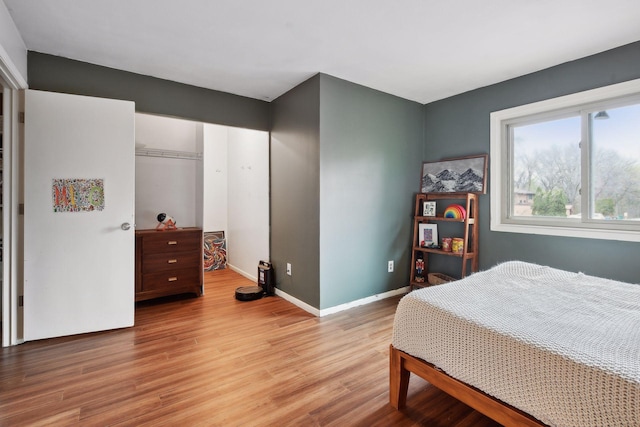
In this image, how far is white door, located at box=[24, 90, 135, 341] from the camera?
241cm

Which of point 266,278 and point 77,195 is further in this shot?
point 266,278

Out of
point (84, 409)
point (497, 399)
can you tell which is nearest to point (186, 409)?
point (84, 409)

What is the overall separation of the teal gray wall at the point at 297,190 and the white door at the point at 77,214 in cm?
151

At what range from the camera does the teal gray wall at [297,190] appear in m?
3.04

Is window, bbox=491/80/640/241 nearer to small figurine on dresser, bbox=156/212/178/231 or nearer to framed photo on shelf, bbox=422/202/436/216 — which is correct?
framed photo on shelf, bbox=422/202/436/216

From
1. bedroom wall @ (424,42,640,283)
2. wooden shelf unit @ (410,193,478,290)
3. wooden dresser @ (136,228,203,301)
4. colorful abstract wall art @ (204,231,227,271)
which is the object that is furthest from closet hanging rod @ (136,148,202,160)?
bedroom wall @ (424,42,640,283)

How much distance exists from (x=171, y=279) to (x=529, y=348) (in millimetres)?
3432

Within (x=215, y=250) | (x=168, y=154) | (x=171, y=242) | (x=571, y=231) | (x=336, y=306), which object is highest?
(x=168, y=154)

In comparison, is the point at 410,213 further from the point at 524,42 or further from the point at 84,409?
the point at 84,409

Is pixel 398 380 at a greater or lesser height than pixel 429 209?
lesser

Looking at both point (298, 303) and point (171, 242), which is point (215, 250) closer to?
point (171, 242)

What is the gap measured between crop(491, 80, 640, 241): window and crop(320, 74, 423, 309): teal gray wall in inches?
38.0

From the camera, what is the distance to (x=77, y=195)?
8.32 ft

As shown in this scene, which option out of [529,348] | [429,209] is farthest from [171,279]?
[529,348]
